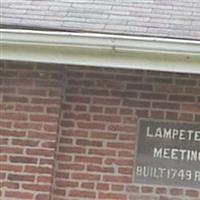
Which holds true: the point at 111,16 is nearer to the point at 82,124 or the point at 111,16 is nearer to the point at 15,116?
the point at 82,124

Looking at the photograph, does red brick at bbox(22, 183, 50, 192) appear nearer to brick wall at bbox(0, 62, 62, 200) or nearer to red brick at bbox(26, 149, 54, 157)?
brick wall at bbox(0, 62, 62, 200)

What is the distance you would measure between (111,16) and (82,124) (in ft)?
3.38

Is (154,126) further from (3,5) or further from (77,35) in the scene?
(3,5)

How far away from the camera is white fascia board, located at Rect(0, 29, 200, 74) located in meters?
6.25

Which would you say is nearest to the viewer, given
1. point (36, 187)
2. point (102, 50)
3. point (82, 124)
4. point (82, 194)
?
point (102, 50)

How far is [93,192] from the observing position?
263 inches

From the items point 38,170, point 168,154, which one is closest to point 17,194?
point 38,170

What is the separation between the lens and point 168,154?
22.1ft

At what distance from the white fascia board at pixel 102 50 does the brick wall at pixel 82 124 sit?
1.02 ft

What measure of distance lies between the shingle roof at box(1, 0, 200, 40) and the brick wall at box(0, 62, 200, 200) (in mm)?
425

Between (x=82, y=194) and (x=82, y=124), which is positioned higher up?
(x=82, y=124)

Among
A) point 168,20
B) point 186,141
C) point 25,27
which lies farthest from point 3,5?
point 186,141

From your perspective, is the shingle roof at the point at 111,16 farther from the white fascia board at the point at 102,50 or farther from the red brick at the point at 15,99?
the red brick at the point at 15,99

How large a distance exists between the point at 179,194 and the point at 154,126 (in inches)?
25.5
